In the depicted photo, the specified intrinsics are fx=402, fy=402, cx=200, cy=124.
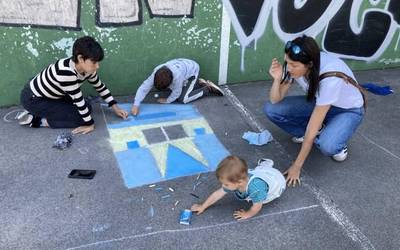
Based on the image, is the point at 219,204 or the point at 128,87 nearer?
the point at 219,204

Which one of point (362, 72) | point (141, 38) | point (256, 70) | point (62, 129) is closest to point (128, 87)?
point (141, 38)

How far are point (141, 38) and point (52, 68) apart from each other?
3.39 ft

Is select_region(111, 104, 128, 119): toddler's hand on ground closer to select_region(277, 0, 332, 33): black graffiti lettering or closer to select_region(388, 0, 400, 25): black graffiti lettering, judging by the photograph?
select_region(277, 0, 332, 33): black graffiti lettering

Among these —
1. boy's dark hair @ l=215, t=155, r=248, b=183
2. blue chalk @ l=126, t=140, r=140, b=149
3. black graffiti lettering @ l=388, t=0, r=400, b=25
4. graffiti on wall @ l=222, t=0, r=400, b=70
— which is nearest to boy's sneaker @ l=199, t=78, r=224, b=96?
graffiti on wall @ l=222, t=0, r=400, b=70

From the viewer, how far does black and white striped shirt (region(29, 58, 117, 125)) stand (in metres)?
3.61

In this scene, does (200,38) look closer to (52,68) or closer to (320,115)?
(52,68)

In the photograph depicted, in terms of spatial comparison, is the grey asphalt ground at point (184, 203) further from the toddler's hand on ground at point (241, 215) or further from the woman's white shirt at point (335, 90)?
the woman's white shirt at point (335, 90)

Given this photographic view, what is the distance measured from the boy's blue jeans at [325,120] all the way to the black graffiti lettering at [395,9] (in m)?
2.37

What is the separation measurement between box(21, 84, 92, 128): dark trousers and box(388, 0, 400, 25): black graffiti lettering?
13.1 ft

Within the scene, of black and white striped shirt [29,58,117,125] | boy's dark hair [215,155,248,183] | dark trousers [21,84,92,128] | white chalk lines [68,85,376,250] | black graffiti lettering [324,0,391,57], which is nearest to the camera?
boy's dark hair [215,155,248,183]

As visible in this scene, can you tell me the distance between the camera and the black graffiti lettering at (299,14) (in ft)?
15.1

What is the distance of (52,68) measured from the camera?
12.1 ft

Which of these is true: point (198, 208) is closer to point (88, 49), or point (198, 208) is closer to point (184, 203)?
point (184, 203)

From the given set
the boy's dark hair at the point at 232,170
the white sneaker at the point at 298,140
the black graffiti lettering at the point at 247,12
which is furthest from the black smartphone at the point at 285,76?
the black graffiti lettering at the point at 247,12
